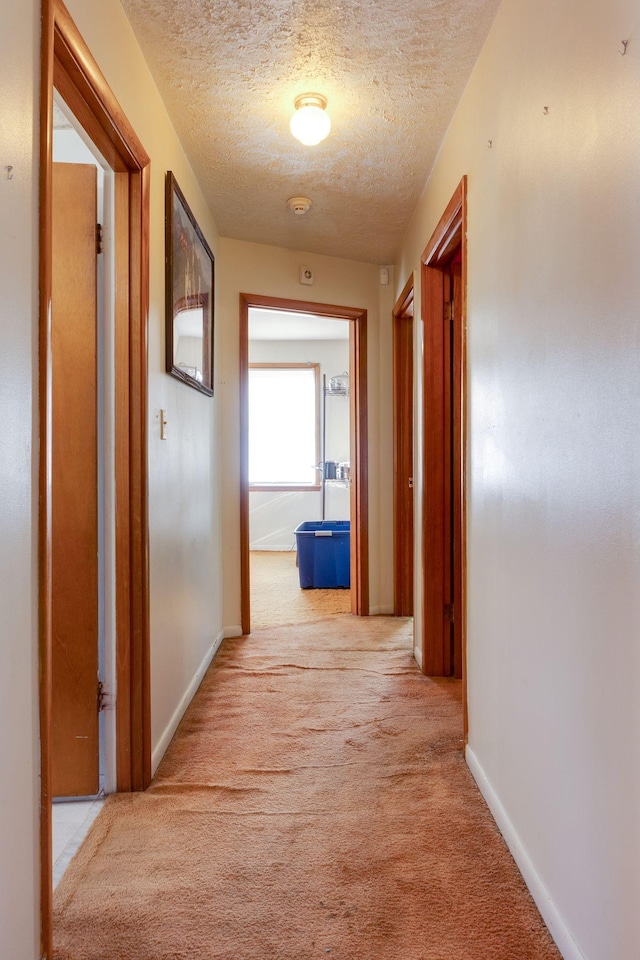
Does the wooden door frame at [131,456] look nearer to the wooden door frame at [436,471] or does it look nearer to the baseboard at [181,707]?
the baseboard at [181,707]

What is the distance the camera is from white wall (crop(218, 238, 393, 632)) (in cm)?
335

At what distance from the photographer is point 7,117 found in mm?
960

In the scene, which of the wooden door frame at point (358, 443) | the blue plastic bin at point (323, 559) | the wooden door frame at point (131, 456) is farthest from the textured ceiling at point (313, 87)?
the blue plastic bin at point (323, 559)

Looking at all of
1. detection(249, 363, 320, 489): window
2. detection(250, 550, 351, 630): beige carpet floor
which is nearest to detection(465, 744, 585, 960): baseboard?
detection(250, 550, 351, 630): beige carpet floor

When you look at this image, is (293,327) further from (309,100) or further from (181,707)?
(181,707)

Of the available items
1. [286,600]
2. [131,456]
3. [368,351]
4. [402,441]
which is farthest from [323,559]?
[131,456]

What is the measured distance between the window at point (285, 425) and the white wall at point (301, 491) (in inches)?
4.1

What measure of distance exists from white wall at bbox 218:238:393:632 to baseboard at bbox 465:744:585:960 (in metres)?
1.95

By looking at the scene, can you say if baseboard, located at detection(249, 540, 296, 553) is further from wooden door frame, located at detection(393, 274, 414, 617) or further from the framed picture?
the framed picture

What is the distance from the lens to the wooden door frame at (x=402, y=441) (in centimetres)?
362

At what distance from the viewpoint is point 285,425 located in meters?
6.63

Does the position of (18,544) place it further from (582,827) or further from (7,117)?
(582,827)

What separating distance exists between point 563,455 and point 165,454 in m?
1.38

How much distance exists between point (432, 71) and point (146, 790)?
2.41m
